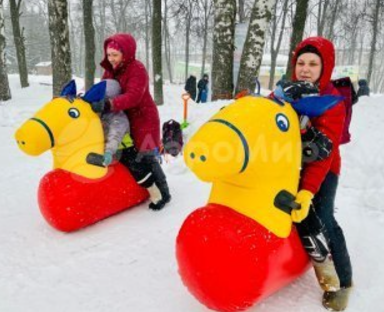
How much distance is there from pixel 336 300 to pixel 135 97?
2.29 metres

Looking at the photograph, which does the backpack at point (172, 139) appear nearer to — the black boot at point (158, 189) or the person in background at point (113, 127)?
the black boot at point (158, 189)

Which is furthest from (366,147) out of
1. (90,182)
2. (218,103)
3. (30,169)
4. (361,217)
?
(30,169)

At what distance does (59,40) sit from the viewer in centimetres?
853

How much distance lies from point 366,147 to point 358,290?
309cm

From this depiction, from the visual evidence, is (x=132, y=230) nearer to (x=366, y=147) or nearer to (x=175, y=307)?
(x=175, y=307)

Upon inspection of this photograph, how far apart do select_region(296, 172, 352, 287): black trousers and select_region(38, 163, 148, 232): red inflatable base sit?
72.5 inches

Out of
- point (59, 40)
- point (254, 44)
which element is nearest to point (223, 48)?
point (254, 44)

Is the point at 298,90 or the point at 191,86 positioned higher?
the point at 298,90

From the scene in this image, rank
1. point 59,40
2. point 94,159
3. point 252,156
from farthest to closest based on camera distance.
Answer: point 59,40, point 94,159, point 252,156

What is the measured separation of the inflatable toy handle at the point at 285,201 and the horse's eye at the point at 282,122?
35cm

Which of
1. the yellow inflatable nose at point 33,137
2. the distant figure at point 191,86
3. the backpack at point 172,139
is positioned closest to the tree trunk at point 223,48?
the backpack at point 172,139

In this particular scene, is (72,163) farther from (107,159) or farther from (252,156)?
(252,156)

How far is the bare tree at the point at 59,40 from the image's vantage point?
27.5ft

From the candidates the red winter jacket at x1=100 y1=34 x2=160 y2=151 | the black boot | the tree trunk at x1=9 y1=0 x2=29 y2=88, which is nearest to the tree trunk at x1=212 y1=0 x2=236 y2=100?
the red winter jacket at x1=100 y1=34 x2=160 y2=151
